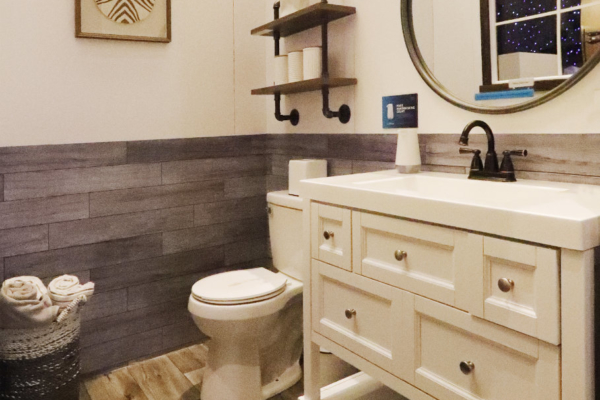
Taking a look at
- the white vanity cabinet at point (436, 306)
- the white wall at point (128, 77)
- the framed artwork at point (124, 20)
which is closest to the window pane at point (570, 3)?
the white vanity cabinet at point (436, 306)

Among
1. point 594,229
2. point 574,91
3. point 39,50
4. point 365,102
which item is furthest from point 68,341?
point 574,91

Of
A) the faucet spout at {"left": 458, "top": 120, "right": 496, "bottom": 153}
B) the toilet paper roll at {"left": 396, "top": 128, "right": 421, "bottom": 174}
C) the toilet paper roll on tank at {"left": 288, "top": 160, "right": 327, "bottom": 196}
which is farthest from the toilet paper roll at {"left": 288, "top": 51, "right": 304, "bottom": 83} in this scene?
the faucet spout at {"left": 458, "top": 120, "right": 496, "bottom": 153}

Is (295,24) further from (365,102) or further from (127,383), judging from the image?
(127,383)

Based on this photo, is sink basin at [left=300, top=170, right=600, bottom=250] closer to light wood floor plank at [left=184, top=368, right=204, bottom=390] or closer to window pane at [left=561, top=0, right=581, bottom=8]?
window pane at [left=561, top=0, right=581, bottom=8]

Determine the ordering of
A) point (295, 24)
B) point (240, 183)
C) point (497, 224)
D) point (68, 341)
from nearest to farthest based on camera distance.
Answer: point (497, 224), point (68, 341), point (295, 24), point (240, 183)

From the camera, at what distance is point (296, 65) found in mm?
2322

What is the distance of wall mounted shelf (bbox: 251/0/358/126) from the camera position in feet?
6.97

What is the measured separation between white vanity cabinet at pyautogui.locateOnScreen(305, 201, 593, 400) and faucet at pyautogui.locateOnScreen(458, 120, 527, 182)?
1.37 feet

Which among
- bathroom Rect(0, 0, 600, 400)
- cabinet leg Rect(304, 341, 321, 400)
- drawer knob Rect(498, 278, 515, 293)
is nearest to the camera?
drawer knob Rect(498, 278, 515, 293)

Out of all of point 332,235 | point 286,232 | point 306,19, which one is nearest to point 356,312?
point 332,235

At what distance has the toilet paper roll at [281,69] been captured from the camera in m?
2.40

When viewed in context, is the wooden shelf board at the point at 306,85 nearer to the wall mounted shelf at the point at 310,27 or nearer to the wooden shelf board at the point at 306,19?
the wall mounted shelf at the point at 310,27

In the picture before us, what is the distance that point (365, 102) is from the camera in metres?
2.15

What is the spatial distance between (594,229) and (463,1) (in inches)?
42.4
